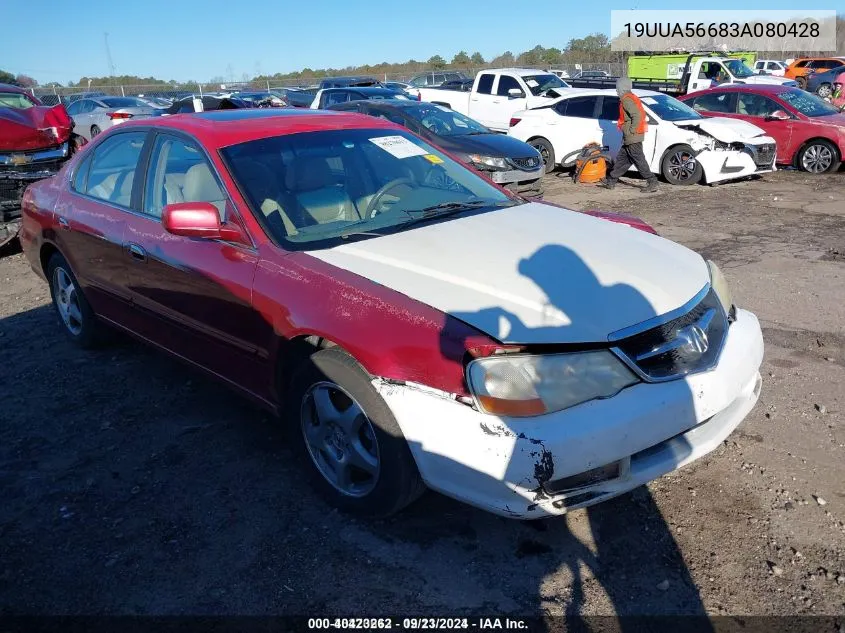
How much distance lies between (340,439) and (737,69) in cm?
2069

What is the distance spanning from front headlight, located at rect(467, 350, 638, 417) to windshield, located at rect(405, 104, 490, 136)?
8.75 m

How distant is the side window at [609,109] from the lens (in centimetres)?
1250

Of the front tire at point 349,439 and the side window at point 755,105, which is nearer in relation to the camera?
the front tire at point 349,439

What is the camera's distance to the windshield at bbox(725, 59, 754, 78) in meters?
19.5

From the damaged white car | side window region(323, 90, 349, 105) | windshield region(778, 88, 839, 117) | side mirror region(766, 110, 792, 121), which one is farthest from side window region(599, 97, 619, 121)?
side window region(323, 90, 349, 105)

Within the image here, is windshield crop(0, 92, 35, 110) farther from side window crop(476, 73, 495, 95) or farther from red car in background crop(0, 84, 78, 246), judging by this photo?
side window crop(476, 73, 495, 95)

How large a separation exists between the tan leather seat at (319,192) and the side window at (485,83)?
45.6ft

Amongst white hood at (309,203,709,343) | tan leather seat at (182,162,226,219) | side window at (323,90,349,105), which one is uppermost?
side window at (323,90,349,105)

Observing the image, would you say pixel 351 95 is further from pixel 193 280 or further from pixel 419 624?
pixel 419 624

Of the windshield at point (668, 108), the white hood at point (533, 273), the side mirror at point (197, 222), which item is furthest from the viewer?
the windshield at point (668, 108)

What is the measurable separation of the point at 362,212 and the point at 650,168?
30.9 ft

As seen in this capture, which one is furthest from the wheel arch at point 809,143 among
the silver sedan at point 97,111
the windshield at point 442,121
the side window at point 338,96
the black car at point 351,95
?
the silver sedan at point 97,111

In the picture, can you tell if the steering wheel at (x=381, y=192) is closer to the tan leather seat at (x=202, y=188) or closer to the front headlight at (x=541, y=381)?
the tan leather seat at (x=202, y=188)

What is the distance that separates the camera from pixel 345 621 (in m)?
2.46
